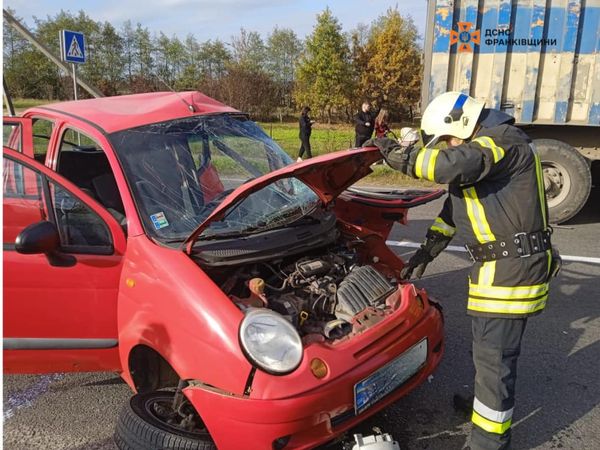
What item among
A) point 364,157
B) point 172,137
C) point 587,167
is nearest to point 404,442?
point 364,157

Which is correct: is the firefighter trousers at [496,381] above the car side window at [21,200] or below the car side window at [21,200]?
below

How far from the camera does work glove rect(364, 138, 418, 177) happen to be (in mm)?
2375

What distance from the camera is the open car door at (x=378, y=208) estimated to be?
11.6 feet

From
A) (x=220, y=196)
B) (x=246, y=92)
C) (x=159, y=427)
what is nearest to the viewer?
(x=159, y=427)

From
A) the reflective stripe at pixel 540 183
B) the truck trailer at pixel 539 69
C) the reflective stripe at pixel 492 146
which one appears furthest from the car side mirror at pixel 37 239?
the truck trailer at pixel 539 69

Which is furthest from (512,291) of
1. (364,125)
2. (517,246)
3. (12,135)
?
(364,125)

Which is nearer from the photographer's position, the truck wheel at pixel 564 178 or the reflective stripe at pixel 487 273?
the reflective stripe at pixel 487 273

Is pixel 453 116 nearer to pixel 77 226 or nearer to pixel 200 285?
pixel 200 285

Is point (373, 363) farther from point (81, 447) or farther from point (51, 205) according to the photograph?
point (51, 205)

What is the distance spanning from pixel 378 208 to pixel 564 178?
186 inches

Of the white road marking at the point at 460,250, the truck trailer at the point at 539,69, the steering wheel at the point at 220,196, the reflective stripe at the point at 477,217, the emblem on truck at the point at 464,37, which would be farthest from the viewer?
the emblem on truck at the point at 464,37

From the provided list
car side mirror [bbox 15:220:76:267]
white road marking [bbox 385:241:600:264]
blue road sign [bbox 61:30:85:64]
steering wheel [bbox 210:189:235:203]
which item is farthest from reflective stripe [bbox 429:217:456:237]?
blue road sign [bbox 61:30:85:64]

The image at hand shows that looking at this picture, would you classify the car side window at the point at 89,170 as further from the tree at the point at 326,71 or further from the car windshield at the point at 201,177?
the tree at the point at 326,71

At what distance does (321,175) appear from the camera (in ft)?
9.45
